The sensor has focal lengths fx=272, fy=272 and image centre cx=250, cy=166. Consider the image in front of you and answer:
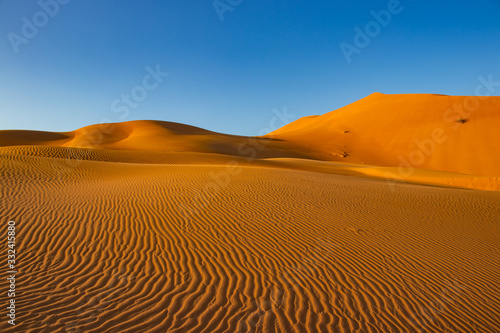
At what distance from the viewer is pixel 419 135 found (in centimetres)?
4628

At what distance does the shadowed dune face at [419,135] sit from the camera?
A: 37.2m

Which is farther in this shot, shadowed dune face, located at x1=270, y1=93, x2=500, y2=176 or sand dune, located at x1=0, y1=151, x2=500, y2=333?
shadowed dune face, located at x1=270, y1=93, x2=500, y2=176

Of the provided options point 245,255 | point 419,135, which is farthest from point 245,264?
point 419,135

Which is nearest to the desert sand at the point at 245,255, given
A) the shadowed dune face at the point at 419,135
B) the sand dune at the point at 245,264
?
the sand dune at the point at 245,264

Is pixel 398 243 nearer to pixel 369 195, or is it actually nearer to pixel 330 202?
pixel 330 202

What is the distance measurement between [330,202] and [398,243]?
3.78 m

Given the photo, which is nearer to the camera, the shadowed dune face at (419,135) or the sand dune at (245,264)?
the sand dune at (245,264)

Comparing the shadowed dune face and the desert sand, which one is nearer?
the desert sand

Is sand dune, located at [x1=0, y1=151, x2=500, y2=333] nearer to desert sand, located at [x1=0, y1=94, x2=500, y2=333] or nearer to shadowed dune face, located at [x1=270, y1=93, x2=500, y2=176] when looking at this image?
desert sand, located at [x1=0, y1=94, x2=500, y2=333]

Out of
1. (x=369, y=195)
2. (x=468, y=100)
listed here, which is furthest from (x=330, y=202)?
(x=468, y=100)

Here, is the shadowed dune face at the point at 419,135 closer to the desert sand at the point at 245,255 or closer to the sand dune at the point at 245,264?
the desert sand at the point at 245,255

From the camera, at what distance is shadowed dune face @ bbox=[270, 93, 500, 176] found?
37.2 meters

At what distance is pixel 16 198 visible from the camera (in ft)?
29.5

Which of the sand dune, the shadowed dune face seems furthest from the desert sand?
the shadowed dune face
